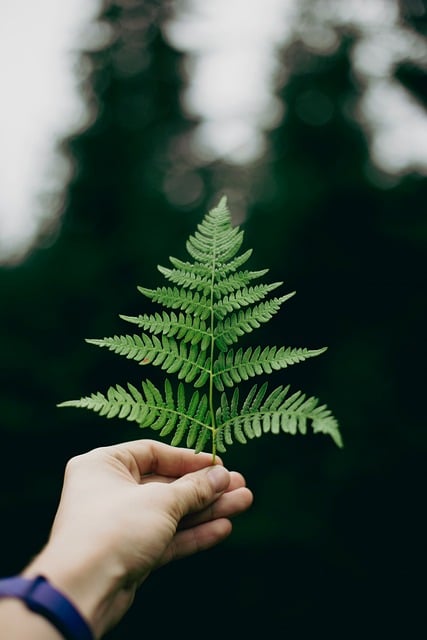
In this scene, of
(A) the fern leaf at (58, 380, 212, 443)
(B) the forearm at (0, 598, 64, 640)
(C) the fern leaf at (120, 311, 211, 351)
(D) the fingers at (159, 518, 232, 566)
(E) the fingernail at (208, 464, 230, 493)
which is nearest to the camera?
(B) the forearm at (0, 598, 64, 640)

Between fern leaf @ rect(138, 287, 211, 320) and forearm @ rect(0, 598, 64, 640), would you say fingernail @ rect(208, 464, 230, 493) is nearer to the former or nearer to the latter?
fern leaf @ rect(138, 287, 211, 320)

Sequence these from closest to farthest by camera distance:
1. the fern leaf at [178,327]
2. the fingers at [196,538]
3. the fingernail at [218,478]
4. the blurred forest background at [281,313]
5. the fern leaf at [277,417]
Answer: the fern leaf at [277,417]
the fern leaf at [178,327]
the fingernail at [218,478]
the fingers at [196,538]
the blurred forest background at [281,313]

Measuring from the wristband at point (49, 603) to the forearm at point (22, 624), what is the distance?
0.04 feet

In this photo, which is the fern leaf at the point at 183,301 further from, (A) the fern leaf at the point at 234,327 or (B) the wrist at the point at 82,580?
(B) the wrist at the point at 82,580

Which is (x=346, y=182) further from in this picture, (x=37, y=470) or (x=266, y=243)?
(x=37, y=470)

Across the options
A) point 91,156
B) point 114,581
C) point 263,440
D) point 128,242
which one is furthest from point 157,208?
point 114,581

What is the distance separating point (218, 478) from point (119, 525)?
493 mm

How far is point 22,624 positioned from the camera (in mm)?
1391

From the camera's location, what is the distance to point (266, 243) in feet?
17.5

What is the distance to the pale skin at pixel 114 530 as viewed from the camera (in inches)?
60.7

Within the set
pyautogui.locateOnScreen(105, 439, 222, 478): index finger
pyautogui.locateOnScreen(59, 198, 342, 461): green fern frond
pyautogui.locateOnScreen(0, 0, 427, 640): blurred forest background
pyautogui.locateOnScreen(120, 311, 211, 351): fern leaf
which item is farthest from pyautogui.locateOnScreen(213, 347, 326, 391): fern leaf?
pyautogui.locateOnScreen(0, 0, 427, 640): blurred forest background

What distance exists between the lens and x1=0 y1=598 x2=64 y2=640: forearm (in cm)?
137

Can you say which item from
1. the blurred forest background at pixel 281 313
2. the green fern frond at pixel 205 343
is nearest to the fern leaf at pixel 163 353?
the green fern frond at pixel 205 343

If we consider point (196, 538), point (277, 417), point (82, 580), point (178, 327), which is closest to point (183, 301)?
point (178, 327)
